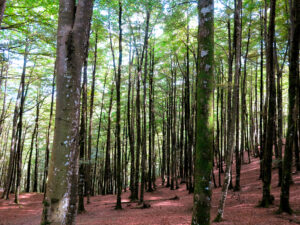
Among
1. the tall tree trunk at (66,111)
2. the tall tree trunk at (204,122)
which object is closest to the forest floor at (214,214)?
the tall tree trunk at (204,122)

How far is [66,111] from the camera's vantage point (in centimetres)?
260

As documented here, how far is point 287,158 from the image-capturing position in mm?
6570

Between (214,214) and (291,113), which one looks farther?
(214,214)

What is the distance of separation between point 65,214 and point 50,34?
7.25 meters

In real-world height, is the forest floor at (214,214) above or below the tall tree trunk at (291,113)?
below

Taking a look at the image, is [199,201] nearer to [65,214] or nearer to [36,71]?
[65,214]

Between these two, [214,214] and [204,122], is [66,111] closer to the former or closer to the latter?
[204,122]

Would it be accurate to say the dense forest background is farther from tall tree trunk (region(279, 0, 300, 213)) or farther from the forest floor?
the forest floor

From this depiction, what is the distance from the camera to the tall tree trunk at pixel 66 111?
8.09ft

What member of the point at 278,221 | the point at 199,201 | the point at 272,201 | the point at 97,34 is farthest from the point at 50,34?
the point at 272,201

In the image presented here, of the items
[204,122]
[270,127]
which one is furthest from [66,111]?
[270,127]

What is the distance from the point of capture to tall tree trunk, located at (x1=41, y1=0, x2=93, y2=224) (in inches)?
97.0

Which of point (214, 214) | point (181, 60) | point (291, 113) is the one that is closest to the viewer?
point (291, 113)

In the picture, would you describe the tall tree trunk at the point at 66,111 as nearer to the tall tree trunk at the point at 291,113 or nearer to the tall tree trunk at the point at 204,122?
the tall tree trunk at the point at 204,122
